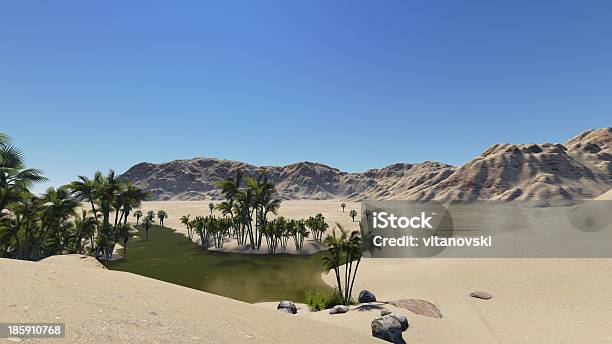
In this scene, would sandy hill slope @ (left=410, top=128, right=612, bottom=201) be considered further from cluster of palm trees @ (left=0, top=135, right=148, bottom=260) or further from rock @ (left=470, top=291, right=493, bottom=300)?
cluster of palm trees @ (left=0, top=135, right=148, bottom=260)

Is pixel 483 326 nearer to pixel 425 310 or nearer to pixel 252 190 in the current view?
pixel 425 310

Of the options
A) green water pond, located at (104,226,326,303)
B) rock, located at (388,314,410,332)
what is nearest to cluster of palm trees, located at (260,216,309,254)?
green water pond, located at (104,226,326,303)

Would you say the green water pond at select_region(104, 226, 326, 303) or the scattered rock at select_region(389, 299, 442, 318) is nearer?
the scattered rock at select_region(389, 299, 442, 318)

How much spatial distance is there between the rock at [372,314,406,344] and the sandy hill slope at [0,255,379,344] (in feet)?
26.4

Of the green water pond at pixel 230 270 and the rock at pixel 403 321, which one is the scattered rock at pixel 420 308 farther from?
the green water pond at pixel 230 270

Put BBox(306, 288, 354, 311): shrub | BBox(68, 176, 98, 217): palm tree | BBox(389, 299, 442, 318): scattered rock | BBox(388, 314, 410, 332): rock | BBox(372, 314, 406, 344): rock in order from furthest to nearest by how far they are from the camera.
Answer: BBox(68, 176, 98, 217): palm tree < BBox(306, 288, 354, 311): shrub < BBox(389, 299, 442, 318): scattered rock < BBox(388, 314, 410, 332): rock < BBox(372, 314, 406, 344): rock

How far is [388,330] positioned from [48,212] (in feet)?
131

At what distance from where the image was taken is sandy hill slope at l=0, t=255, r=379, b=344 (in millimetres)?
7602

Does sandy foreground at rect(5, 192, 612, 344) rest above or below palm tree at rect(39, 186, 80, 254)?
below

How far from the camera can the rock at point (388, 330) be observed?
19969mm

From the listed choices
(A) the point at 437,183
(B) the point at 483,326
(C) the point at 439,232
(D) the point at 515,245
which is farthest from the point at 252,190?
(A) the point at 437,183

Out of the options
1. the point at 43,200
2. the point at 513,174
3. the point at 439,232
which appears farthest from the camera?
the point at 513,174

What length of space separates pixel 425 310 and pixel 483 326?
4.34m

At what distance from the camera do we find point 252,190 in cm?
7931
